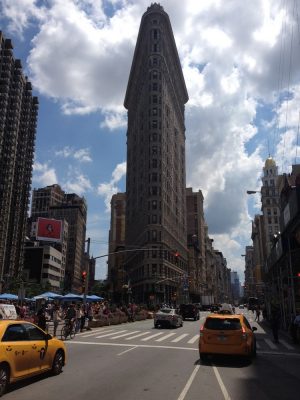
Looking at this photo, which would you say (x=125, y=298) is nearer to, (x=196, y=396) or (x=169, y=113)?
(x=169, y=113)

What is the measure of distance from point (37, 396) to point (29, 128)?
131696mm

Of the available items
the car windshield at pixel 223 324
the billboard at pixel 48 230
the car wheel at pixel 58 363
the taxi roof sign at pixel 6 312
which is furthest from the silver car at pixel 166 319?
the billboard at pixel 48 230

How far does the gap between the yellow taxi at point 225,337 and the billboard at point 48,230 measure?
8118 centimetres

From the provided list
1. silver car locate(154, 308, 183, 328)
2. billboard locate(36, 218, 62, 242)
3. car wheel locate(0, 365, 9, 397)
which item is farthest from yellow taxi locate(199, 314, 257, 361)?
billboard locate(36, 218, 62, 242)

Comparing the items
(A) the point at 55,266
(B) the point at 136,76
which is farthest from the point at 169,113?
(A) the point at 55,266

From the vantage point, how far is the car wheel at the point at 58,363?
11227 mm

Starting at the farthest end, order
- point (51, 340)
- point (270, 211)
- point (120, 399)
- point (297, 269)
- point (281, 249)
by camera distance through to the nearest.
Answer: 1. point (270, 211)
2. point (297, 269)
3. point (281, 249)
4. point (51, 340)
5. point (120, 399)

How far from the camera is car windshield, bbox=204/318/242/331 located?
14438 millimetres

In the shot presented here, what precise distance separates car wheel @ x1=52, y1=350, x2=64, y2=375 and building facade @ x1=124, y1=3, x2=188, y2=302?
226 ft

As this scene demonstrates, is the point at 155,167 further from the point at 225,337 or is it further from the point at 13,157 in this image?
the point at 225,337

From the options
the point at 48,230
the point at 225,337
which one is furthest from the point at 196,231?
the point at 225,337

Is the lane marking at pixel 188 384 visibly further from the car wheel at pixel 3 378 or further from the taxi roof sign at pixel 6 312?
the taxi roof sign at pixel 6 312

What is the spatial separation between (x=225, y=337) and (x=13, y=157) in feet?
366

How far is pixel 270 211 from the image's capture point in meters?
142
